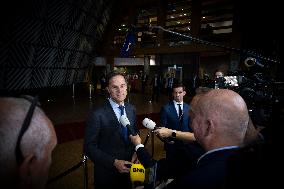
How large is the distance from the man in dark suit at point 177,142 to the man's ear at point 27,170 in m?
1.47

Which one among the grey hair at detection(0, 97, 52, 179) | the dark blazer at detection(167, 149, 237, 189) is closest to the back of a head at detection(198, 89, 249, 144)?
the dark blazer at detection(167, 149, 237, 189)

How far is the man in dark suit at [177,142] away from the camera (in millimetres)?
2131

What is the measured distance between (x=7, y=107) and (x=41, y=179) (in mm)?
287

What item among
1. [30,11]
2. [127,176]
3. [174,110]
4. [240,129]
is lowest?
[127,176]

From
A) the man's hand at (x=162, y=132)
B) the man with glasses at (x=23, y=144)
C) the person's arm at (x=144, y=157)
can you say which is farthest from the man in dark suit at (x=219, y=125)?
the man's hand at (x=162, y=132)

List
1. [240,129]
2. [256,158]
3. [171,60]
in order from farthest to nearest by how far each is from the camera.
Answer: [171,60] → [240,129] → [256,158]

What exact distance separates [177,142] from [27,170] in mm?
2617

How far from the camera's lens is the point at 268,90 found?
2.98m

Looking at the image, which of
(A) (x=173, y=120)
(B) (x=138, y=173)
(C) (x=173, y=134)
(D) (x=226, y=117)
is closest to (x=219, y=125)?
(D) (x=226, y=117)

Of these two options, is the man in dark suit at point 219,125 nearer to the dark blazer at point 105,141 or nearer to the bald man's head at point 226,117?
the bald man's head at point 226,117

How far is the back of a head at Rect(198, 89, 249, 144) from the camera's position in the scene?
1544mm

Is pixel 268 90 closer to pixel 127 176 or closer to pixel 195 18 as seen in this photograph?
pixel 127 176

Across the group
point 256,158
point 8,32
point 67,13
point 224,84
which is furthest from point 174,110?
point 67,13

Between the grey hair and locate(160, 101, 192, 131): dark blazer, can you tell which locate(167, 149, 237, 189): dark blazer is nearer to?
the grey hair
